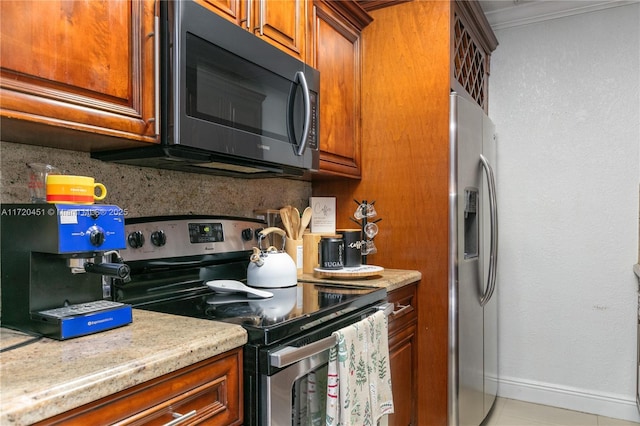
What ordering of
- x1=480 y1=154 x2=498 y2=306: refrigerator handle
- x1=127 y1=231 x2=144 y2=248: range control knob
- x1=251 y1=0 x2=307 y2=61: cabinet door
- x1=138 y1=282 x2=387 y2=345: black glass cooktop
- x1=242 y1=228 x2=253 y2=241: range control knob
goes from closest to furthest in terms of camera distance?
x1=138 y1=282 x2=387 y2=345: black glass cooktop, x1=127 y1=231 x2=144 y2=248: range control knob, x1=251 y1=0 x2=307 y2=61: cabinet door, x1=242 y1=228 x2=253 y2=241: range control knob, x1=480 y1=154 x2=498 y2=306: refrigerator handle

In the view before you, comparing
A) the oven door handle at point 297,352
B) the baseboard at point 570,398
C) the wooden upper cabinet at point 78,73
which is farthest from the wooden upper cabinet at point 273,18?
the baseboard at point 570,398

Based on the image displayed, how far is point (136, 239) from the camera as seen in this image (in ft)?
4.60

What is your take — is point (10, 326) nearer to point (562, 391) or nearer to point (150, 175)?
point (150, 175)

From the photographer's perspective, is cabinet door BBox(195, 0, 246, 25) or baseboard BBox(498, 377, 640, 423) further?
baseboard BBox(498, 377, 640, 423)

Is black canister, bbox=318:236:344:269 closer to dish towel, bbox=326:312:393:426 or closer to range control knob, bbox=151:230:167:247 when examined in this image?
dish towel, bbox=326:312:393:426

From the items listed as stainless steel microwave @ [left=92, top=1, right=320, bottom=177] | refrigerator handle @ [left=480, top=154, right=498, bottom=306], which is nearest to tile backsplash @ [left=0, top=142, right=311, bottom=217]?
stainless steel microwave @ [left=92, top=1, right=320, bottom=177]

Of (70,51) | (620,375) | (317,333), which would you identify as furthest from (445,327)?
(70,51)

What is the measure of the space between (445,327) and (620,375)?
135 cm

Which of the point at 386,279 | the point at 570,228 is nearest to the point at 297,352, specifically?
the point at 386,279

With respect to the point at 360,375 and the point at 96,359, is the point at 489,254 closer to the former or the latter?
the point at 360,375

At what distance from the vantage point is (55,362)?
0.78 metres

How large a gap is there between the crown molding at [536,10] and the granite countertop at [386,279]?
1824 mm

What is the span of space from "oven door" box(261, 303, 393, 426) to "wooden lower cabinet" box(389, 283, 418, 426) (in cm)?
46

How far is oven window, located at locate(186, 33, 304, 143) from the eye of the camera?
1249 mm
